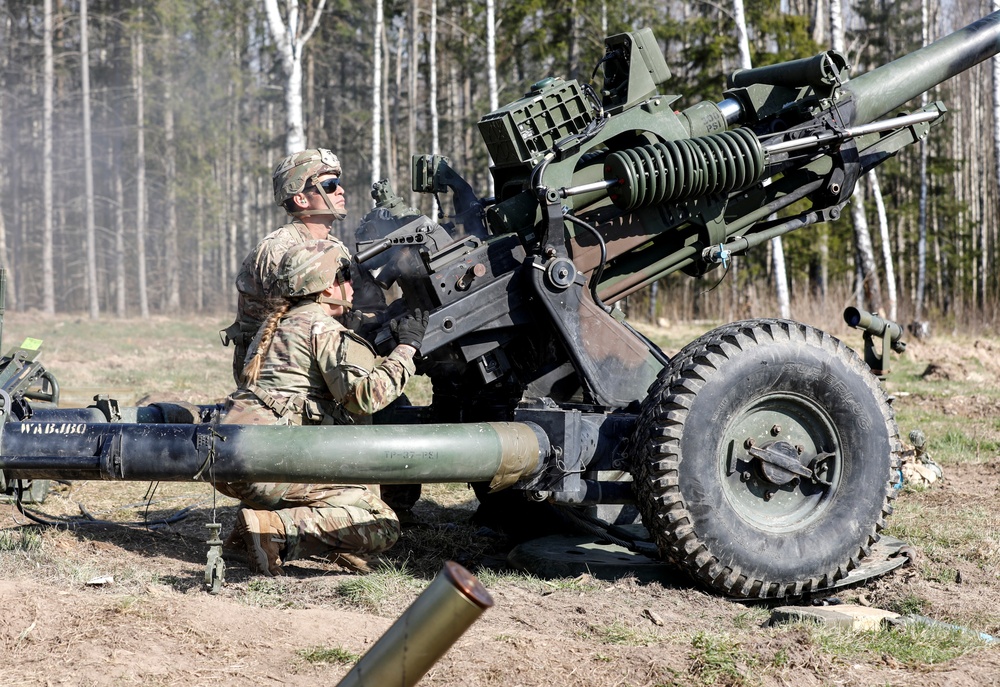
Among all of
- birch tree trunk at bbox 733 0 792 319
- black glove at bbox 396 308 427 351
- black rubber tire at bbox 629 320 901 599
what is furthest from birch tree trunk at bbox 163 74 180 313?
black rubber tire at bbox 629 320 901 599

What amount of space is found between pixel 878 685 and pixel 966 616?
102 centimetres

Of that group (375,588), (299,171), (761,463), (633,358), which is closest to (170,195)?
(299,171)

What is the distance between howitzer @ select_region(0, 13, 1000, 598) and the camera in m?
4.27

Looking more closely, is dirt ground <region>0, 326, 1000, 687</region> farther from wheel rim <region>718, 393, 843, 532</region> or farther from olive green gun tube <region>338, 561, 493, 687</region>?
olive green gun tube <region>338, 561, 493, 687</region>

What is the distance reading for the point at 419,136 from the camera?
3462 cm

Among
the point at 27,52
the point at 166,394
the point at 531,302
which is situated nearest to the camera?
the point at 531,302

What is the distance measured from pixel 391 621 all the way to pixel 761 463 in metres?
1.73

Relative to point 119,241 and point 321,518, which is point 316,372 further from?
point 119,241

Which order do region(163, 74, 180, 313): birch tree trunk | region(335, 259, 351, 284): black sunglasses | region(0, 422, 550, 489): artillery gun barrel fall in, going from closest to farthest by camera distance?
region(0, 422, 550, 489): artillery gun barrel
region(335, 259, 351, 284): black sunglasses
region(163, 74, 180, 313): birch tree trunk

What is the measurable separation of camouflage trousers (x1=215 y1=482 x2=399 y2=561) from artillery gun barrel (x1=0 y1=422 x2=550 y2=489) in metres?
0.93

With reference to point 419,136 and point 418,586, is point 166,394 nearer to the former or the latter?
point 418,586

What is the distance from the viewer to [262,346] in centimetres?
511

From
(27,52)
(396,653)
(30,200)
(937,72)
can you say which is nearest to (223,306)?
(30,200)

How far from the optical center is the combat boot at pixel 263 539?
5.02m
